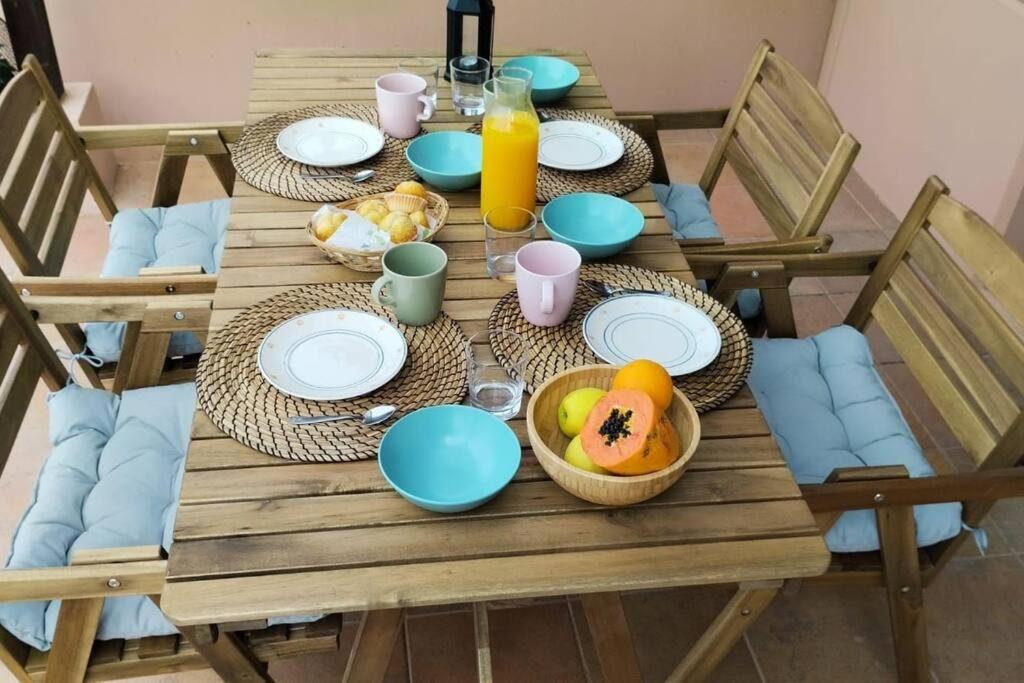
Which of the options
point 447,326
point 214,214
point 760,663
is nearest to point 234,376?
point 447,326

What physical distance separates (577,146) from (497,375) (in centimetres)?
68

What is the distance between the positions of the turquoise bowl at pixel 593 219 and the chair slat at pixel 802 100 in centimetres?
50

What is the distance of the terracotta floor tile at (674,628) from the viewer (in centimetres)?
155

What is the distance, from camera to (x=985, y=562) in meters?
1.78

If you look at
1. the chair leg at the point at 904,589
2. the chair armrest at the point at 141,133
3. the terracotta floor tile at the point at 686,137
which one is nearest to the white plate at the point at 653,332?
the chair leg at the point at 904,589

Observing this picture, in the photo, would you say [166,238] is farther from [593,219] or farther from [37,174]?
[593,219]

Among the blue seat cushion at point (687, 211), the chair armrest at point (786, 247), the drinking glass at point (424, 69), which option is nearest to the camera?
the chair armrest at point (786, 247)

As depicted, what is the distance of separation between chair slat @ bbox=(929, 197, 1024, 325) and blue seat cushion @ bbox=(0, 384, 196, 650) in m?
1.17

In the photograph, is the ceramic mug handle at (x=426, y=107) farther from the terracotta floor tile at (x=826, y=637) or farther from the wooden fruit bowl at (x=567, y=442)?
the terracotta floor tile at (x=826, y=637)

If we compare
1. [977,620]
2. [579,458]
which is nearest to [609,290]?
[579,458]

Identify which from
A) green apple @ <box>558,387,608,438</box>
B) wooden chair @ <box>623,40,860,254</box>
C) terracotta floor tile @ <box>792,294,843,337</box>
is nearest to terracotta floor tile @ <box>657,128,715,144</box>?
terracotta floor tile @ <box>792,294,843,337</box>

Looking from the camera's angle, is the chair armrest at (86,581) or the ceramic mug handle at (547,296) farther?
the ceramic mug handle at (547,296)

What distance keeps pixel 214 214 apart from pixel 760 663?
4.61ft

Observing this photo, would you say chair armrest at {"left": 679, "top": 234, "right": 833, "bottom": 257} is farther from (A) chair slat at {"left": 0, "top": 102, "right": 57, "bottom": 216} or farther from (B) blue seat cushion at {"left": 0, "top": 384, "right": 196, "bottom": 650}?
(A) chair slat at {"left": 0, "top": 102, "right": 57, "bottom": 216}
